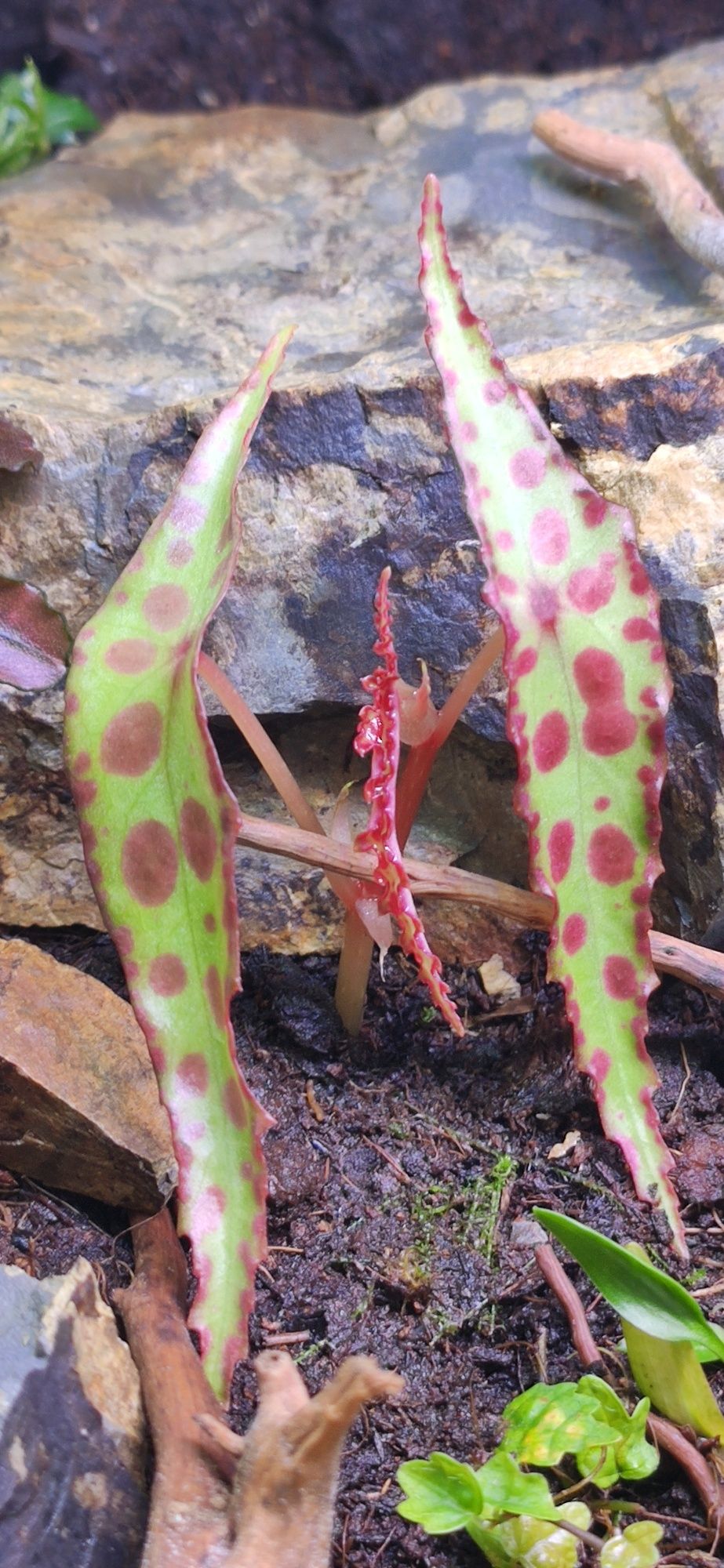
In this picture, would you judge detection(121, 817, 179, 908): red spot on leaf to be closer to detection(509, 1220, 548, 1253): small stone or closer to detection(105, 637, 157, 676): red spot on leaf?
detection(105, 637, 157, 676): red spot on leaf

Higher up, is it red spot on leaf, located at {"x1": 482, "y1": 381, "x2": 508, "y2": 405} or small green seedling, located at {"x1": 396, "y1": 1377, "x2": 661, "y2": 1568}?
red spot on leaf, located at {"x1": 482, "y1": 381, "x2": 508, "y2": 405}

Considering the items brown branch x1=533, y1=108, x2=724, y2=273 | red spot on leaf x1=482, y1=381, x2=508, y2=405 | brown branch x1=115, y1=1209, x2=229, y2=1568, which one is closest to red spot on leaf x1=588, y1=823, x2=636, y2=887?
red spot on leaf x1=482, y1=381, x2=508, y2=405

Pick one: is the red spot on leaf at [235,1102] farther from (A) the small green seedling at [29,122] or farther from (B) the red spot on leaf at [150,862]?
(A) the small green seedling at [29,122]

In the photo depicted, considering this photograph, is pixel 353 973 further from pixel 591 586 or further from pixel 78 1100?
pixel 591 586

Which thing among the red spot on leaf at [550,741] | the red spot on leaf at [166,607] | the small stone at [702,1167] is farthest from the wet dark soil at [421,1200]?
the red spot on leaf at [166,607]

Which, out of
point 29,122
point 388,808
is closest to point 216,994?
point 388,808

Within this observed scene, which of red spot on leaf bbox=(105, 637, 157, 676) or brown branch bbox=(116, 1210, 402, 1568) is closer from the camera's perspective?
brown branch bbox=(116, 1210, 402, 1568)

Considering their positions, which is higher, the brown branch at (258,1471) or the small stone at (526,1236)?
the small stone at (526,1236)
